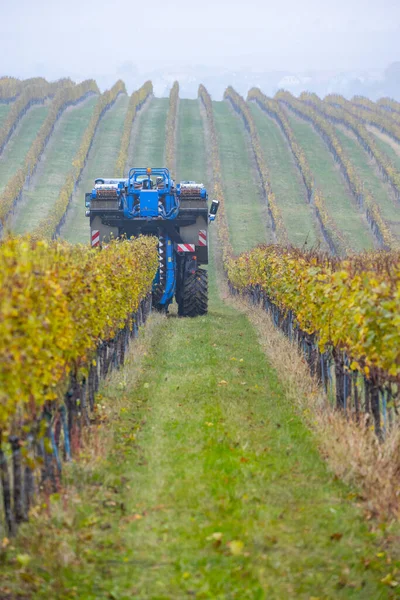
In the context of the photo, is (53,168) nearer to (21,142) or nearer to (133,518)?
(21,142)

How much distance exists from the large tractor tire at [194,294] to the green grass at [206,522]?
12.7m

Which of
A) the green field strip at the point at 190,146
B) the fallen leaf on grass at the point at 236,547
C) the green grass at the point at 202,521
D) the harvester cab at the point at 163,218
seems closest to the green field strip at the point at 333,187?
the green field strip at the point at 190,146

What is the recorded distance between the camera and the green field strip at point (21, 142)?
69125mm

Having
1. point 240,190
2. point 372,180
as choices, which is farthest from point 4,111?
point 372,180

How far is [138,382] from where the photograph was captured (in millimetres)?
15055

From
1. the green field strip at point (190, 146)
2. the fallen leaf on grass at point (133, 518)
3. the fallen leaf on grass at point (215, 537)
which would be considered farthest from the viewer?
the green field strip at point (190, 146)

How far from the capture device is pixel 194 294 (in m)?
25.7

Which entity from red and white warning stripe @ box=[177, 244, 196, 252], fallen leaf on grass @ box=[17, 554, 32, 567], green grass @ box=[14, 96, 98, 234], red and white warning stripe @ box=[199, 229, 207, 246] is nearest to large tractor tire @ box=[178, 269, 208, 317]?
red and white warning stripe @ box=[177, 244, 196, 252]

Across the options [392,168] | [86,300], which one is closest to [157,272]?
[86,300]

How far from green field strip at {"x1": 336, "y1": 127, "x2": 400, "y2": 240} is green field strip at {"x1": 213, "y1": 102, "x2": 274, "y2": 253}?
9.34 metres

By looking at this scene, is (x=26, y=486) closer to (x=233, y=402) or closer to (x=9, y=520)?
(x=9, y=520)

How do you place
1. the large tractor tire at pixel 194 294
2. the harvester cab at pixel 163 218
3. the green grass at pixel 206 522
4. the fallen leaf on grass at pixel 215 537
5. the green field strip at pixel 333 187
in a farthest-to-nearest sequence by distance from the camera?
the green field strip at pixel 333 187 < the large tractor tire at pixel 194 294 < the harvester cab at pixel 163 218 < the fallen leaf on grass at pixel 215 537 < the green grass at pixel 206 522

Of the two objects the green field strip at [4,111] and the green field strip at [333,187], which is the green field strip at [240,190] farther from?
the green field strip at [4,111]

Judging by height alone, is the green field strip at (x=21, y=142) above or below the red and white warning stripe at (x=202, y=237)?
above
